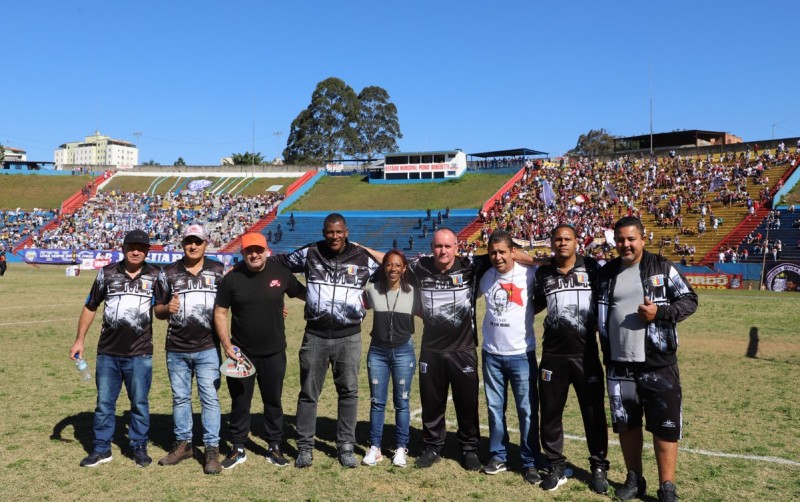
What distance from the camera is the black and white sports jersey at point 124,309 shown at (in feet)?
20.4

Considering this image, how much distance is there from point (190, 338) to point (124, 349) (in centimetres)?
67

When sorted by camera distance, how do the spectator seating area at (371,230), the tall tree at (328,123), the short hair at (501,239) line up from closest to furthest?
the short hair at (501,239)
the spectator seating area at (371,230)
the tall tree at (328,123)

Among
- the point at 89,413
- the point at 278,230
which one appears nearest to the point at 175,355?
the point at 89,413

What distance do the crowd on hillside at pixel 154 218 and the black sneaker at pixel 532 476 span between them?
45.0 m

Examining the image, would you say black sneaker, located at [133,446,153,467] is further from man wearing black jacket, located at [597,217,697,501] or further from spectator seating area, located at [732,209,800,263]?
spectator seating area, located at [732,209,800,263]

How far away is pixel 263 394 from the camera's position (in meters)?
6.34

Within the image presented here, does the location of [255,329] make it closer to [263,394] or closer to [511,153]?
[263,394]

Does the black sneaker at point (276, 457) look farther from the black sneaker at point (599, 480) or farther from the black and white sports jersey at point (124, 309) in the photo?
the black sneaker at point (599, 480)

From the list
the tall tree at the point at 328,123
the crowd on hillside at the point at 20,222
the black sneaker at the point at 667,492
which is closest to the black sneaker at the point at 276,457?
the black sneaker at the point at 667,492

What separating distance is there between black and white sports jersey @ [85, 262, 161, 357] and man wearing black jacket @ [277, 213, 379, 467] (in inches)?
62.7

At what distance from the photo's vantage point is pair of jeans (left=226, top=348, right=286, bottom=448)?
6289mm

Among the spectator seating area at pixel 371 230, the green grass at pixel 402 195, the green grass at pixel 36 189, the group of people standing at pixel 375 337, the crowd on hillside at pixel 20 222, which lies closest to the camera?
the group of people standing at pixel 375 337

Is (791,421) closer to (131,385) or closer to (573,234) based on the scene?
(573,234)

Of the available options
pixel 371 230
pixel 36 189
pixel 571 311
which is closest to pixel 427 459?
pixel 571 311
